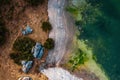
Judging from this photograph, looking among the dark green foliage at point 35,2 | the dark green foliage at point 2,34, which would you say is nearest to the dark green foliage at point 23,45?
the dark green foliage at point 2,34

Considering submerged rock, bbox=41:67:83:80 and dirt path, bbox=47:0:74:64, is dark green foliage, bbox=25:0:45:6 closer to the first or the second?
dirt path, bbox=47:0:74:64

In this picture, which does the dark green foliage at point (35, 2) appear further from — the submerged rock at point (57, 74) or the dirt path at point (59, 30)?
the submerged rock at point (57, 74)

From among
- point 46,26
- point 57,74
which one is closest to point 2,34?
point 46,26

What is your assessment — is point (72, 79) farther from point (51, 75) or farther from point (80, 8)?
point (80, 8)

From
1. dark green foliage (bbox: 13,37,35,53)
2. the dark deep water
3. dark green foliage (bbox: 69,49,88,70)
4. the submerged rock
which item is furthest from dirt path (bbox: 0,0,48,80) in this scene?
the dark deep water

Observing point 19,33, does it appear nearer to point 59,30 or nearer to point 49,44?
point 49,44

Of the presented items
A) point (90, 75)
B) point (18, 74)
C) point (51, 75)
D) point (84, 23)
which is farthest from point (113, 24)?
point (18, 74)
